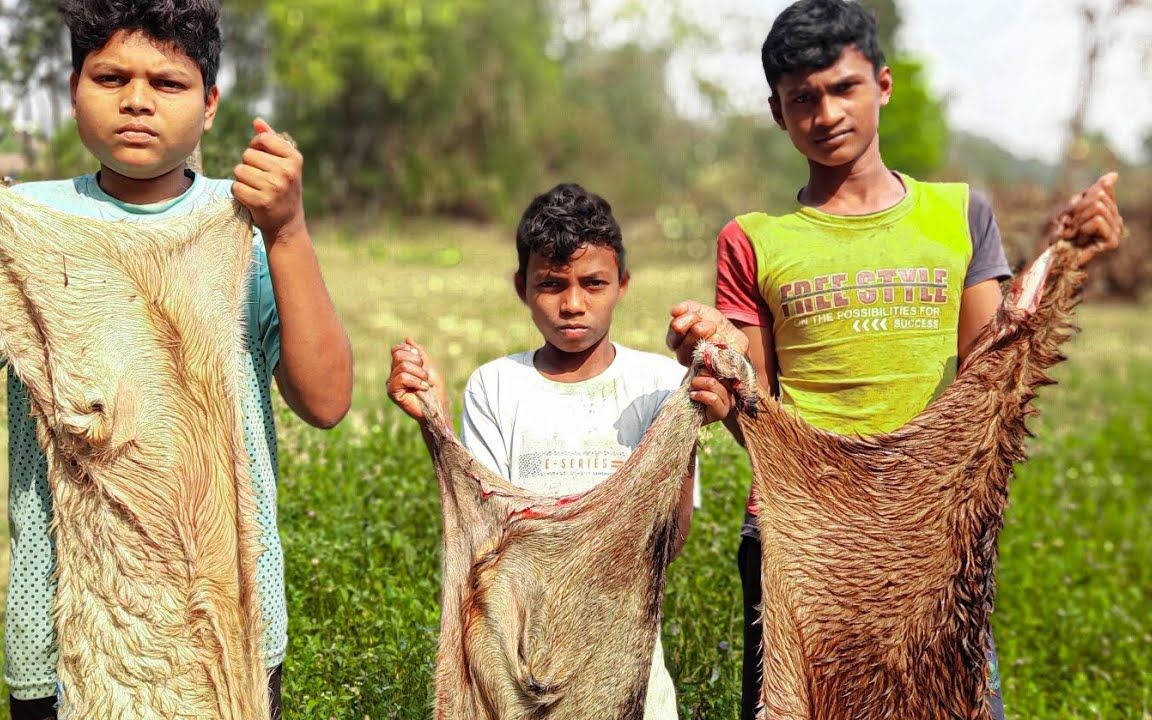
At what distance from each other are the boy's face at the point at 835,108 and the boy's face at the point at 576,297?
581mm

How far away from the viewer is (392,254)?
950 inches

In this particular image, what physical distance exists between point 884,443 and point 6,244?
1897 millimetres

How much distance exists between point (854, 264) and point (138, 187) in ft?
5.54

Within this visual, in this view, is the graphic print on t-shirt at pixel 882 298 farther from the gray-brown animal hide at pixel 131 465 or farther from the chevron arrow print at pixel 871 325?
the gray-brown animal hide at pixel 131 465

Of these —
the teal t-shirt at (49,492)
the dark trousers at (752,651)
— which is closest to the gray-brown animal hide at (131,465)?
A: the teal t-shirt at (49,492)

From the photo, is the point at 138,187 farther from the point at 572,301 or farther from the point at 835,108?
the point at 835,108

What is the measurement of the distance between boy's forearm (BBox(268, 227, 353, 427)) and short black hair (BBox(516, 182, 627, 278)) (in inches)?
24.2

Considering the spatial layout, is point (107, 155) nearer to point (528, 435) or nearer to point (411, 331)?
point (528, 435)

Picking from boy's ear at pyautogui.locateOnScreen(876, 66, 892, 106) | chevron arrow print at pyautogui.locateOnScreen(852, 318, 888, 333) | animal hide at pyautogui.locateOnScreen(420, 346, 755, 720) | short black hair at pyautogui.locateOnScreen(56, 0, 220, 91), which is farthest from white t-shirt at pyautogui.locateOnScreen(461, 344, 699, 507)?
short black hair at pyautogui.locateOnScreen(56, 0, 220, 91)

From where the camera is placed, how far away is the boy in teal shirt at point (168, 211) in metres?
2.15

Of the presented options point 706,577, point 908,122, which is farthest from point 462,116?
point 706,577

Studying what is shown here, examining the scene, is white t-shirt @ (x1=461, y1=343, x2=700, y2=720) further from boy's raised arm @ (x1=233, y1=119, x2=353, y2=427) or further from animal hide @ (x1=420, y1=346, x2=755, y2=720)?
boy's raised arm @ (x1=233, y1=119, x2=353, y2=427)

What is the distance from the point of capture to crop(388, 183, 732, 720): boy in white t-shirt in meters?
2.58

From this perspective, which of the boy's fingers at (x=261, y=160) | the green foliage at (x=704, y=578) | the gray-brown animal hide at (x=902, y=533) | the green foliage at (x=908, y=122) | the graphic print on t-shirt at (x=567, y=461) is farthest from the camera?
the green foliage at (x=908, y=122)
